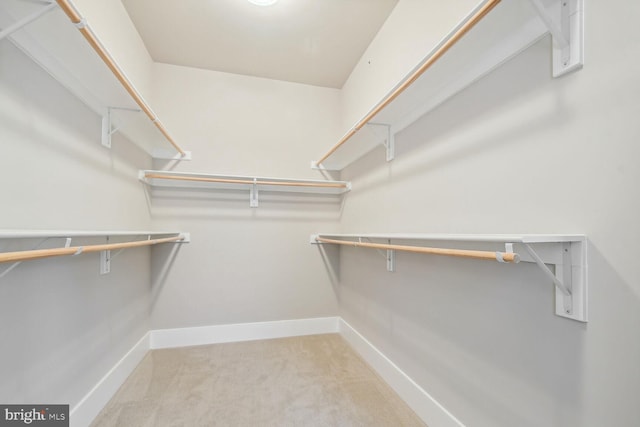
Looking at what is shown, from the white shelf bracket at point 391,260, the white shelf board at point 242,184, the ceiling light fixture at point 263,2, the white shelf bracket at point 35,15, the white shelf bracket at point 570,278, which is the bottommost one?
the white shelf bracket at point 391,260

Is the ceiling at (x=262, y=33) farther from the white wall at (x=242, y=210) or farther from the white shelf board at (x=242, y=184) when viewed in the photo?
the white shelf board at (x=242, y=184)

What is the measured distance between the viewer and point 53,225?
1.22 m

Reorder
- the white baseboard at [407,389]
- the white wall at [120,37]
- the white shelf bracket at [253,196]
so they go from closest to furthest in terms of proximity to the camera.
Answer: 1. the white baseboard at [407,389]
2. the white wall at [120,37]
3. the white shelf bracket at [253,196]

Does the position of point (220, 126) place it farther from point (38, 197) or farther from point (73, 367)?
point (73, 367)

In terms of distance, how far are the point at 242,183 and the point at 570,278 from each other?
226 centimetres

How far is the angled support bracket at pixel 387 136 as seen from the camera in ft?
6.13

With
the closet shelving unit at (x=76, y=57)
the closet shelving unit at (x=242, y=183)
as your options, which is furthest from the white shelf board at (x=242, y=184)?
the closet shelving unit at (x=76, y=57)

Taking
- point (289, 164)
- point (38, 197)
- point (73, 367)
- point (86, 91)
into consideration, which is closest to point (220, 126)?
point (289, 164)

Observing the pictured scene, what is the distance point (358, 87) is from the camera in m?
2.54

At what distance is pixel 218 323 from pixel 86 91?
200 centimetres

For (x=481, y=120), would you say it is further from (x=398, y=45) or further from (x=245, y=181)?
(x=245, y=181)

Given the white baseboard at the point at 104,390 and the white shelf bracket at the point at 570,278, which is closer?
the white shelf bracket at the point at 570,278

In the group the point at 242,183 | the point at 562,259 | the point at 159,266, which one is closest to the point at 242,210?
the point at 242,183

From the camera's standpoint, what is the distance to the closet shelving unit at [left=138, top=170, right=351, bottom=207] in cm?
231
